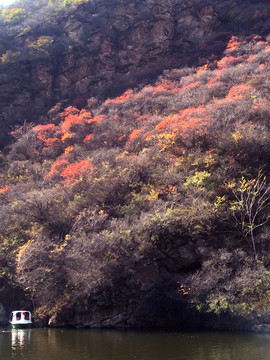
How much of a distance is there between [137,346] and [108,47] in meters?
54.0

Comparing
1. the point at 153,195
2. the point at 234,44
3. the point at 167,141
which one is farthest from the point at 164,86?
the point at 153,195

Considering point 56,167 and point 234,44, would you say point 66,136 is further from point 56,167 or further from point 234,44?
point 234,44

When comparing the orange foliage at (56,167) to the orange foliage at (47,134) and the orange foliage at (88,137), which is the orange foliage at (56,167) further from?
the orange foliage at (47,134)

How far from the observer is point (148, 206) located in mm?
26625

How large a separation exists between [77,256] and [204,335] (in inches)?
360

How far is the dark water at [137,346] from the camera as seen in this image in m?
13.2

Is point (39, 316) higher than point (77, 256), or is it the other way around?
point (77, 256)

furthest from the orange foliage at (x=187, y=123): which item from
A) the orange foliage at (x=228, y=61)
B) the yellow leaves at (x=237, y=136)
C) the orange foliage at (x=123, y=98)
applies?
the orange foliage at (x=228, y=61)

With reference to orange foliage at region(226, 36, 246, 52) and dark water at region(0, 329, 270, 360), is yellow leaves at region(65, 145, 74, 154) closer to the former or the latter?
dark water at region(0, 329, 270, 360)

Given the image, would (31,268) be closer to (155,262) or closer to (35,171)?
(155,262)

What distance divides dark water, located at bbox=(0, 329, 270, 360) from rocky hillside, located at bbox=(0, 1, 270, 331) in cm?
260

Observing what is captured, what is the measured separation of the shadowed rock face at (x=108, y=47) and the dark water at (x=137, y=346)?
4176 cm

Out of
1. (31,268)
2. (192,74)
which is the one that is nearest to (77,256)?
(31,268)

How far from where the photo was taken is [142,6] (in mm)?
64812
